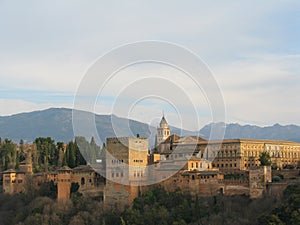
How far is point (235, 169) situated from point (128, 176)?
351 inches

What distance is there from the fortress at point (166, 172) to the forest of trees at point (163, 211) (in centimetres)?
91

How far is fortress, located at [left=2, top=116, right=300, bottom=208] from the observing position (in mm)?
36219

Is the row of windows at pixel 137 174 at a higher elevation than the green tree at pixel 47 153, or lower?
lower

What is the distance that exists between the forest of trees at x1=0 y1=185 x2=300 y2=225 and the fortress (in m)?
0.91

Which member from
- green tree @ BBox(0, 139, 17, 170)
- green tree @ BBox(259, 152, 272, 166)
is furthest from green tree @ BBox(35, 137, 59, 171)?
green tree @ BBox(259, 152, 272, 166)

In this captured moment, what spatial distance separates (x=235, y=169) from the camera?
1719 inches

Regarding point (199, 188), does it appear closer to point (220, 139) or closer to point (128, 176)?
point (128, 176)

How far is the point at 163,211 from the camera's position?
34.0 m

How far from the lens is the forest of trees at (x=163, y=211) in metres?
30.3

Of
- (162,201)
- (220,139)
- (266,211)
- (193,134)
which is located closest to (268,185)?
(266,211)

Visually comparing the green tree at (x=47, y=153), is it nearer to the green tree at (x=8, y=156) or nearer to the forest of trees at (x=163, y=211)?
the green tree at (x=8, y=156)

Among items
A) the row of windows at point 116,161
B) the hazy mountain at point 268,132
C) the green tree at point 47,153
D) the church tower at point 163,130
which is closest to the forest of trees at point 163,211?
the row of windows at point 116,161

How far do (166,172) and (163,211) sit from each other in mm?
5062

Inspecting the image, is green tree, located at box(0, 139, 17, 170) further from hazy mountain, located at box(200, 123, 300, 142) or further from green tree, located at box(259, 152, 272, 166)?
hazy mountain, located at box(200, 123, 300, 142)
